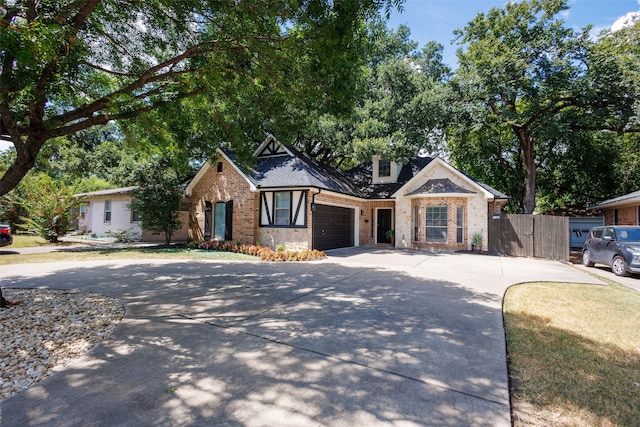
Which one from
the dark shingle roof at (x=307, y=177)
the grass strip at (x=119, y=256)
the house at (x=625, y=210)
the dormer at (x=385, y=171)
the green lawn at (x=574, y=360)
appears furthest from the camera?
the dormer at (x=385, y=171)

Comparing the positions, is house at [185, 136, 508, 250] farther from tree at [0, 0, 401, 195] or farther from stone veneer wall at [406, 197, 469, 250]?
tree at [0, 0, 401, 195]

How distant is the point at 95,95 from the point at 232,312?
22.1 feet

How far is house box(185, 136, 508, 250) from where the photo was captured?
46.6 feet

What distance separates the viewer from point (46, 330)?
4.50m

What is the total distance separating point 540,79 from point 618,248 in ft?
36.6

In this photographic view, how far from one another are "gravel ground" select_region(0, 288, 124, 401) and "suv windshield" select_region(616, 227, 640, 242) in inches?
580

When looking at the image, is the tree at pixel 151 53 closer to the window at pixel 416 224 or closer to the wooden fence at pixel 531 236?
the window at pixel 416 224

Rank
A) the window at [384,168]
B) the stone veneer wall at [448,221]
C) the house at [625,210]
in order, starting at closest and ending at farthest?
the house at [625,210]
the stone veneer wall at [448,221]
the window at [384,168]

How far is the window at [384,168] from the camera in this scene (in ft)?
63.5

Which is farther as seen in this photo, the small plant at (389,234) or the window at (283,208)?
the small plant at (389,234)

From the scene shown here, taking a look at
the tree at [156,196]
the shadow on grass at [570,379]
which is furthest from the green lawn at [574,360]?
the tree at [156,196]

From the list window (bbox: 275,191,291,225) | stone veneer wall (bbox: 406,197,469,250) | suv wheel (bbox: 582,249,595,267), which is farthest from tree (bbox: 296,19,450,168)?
suv wheel (bbox: 582,249,595,267)

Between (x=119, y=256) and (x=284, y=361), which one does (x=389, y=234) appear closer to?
(x=119, y=256)

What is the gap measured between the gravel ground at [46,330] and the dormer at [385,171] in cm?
1612
